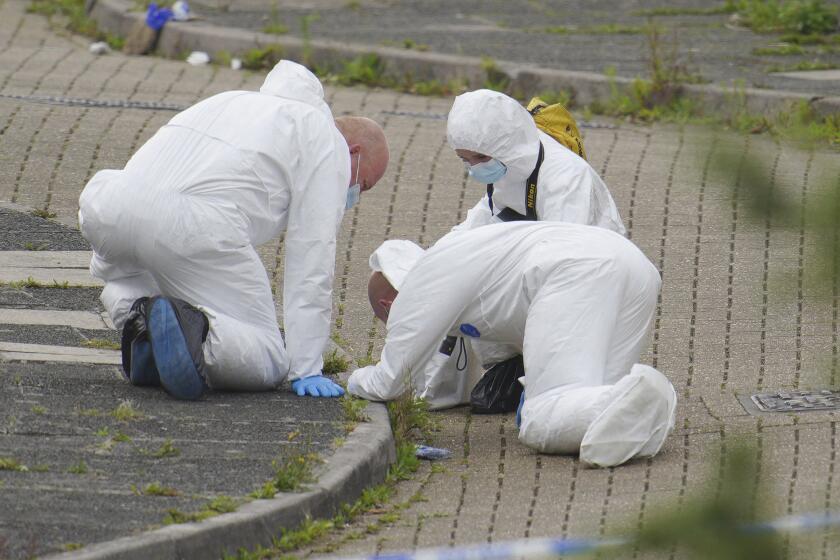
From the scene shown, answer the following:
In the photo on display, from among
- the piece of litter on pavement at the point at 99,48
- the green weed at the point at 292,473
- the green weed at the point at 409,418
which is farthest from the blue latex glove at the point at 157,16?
the green weed at the point at 292,473

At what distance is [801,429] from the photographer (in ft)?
16.4

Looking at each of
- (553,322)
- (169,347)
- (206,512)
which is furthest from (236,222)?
(206,512)

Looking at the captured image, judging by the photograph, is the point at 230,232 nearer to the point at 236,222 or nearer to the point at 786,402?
the point at 236,222

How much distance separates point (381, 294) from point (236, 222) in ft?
2.87

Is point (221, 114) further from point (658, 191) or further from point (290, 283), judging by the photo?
point (658, 191)

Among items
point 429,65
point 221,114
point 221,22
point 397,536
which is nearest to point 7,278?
point 221,114

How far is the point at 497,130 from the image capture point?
5.46 meters

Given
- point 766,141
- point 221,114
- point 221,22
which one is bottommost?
point 221,22

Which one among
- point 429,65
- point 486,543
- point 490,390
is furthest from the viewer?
point 429,65

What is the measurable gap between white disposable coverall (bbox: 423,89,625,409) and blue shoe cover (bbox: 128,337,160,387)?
1.08 m

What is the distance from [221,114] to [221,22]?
295 inches

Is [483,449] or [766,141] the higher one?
[766,141]

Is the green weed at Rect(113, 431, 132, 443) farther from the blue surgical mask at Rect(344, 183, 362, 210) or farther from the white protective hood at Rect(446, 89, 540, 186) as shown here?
the white protective hood at Rect(446, 89, 540, 186)

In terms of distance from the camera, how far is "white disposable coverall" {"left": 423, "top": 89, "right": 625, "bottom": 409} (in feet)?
17.9
